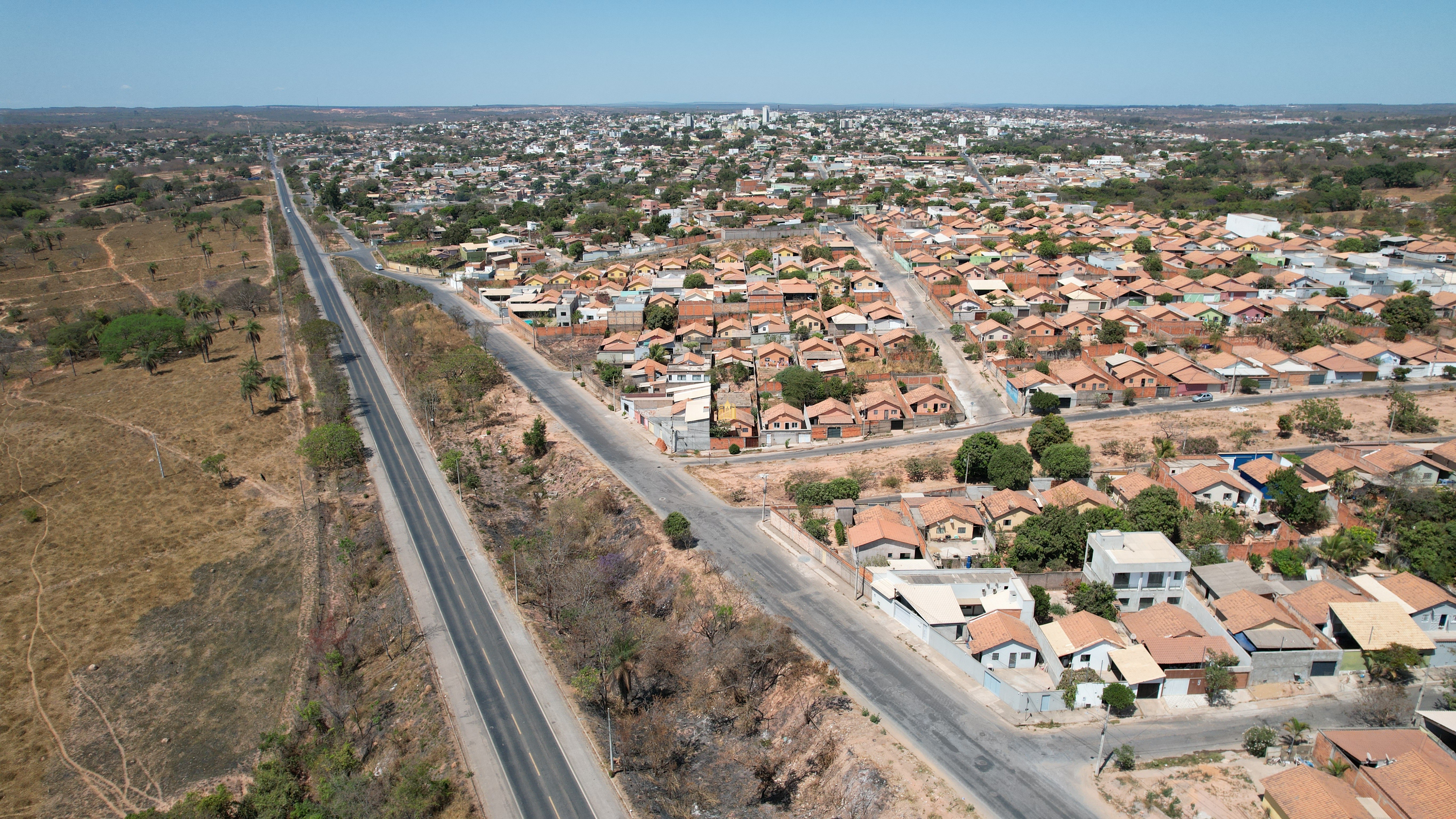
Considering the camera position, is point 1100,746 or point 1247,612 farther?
point 1247,612

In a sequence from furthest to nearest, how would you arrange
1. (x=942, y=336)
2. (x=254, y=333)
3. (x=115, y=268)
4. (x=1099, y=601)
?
(x=115, y=268) < (x=254, y=333) < (x=942, y=336) < (x=1099, y=601)

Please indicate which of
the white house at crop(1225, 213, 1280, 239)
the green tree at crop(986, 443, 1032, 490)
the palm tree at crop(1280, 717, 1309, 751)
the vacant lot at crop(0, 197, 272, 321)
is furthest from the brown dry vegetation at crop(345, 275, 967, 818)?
the white house at crop(1225, 213, 1280, 239)

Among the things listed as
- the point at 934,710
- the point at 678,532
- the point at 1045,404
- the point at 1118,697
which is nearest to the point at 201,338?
the point at 678,532

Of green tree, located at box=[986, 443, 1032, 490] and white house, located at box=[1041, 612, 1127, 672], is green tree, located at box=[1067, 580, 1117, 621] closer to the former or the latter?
white house, located at box=[1041, 612, 1127, 672]

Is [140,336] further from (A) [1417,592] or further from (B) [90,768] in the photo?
(A) [1417,592]

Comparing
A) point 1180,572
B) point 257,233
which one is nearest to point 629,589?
point 1180,572

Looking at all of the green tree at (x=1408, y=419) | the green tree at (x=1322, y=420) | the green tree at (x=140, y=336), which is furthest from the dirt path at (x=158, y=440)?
the green tree at (x=1408, y=419)
